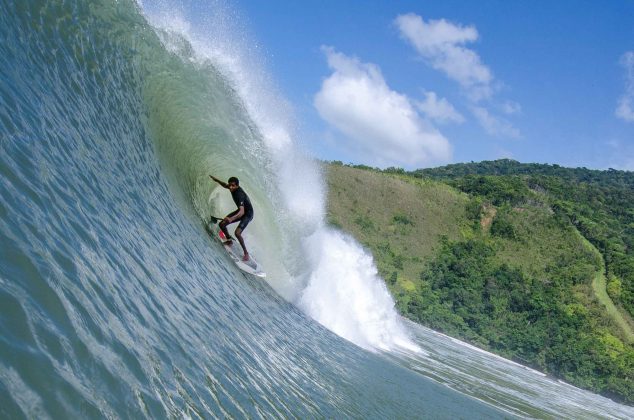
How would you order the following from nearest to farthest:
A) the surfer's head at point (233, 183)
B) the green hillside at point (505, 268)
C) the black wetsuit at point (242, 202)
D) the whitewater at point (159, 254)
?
the whitewater at point (159, 254)
the surfer's head at point (233, 183)
the black wetsuit at point (242, 202)
the green hillside at point (505, 268)

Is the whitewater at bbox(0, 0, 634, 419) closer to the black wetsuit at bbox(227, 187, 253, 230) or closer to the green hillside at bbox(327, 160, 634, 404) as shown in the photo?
the black wetsuit at bbox(227, 187, 253, 230)

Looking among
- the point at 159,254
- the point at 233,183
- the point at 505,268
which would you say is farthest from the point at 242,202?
the point at 505,268

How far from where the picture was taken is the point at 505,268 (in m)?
94.6

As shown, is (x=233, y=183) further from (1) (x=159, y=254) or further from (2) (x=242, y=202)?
(1) (x=159, y=254)

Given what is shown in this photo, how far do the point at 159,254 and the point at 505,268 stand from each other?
91.5 m

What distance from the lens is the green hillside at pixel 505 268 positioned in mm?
71938

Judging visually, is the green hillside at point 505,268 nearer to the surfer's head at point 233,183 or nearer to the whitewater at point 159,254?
the whitewater at point 159,254

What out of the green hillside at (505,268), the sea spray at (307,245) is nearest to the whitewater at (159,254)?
the sea spray at (307,245)

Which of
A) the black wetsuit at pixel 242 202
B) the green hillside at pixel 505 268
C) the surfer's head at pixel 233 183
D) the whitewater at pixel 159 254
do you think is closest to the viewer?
the whitewater at pixel 159 254

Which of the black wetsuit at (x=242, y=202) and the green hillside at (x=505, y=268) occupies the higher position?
the green hillside at (x=505, y=268)

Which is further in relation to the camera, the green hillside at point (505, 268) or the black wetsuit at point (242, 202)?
the green hillside at point (505, 268)

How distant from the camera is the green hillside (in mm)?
71938

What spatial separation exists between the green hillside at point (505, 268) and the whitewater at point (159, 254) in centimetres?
4973

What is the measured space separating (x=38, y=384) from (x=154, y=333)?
259cm
